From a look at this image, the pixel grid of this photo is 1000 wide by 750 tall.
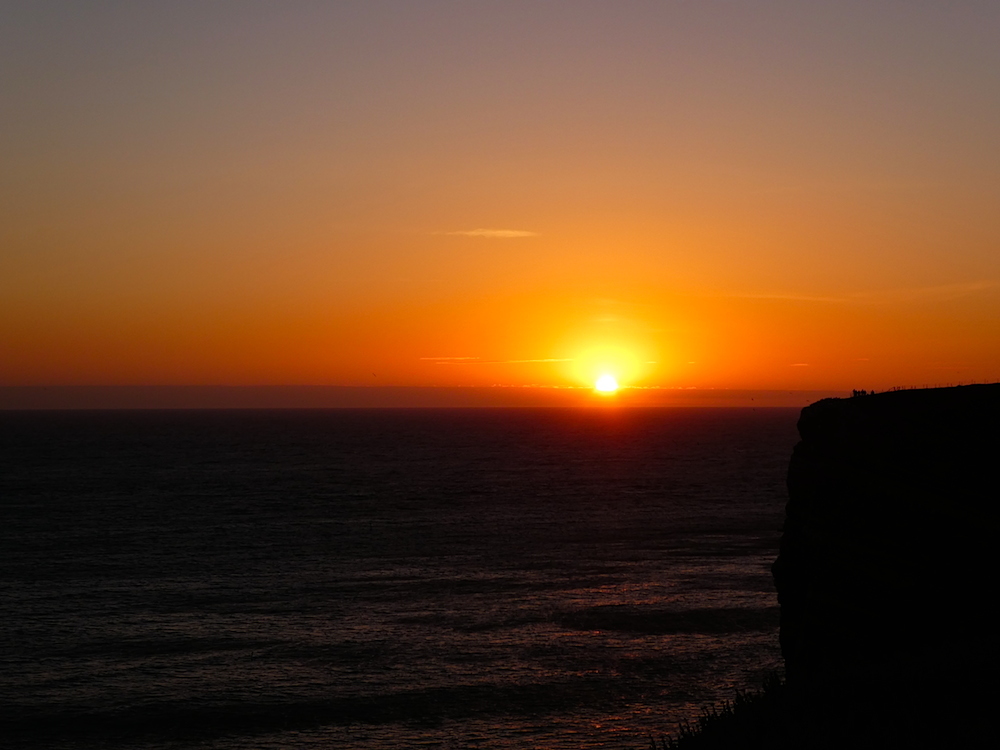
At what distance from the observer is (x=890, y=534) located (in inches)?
1021

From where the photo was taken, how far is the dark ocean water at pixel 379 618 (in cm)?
3259

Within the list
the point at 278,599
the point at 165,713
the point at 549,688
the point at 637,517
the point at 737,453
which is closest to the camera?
the point at 165,713

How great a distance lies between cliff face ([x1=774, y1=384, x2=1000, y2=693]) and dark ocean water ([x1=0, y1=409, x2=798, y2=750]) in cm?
766

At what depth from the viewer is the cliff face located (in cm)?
2441

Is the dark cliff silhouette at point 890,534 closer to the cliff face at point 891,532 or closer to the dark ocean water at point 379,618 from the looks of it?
the cliff face at point 891,532

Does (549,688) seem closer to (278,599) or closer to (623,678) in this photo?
(623,678)

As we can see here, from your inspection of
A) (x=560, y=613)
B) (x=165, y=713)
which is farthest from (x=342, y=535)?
(x=165, y=713)

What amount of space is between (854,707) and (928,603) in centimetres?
863

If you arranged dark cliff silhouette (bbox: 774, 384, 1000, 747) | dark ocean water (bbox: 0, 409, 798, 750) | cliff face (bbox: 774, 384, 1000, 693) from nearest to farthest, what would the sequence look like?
dark cliff silhouette (bbox: 774, 384, 1000, 747)
cliff face (bbox: 774, 384, 1000, 693)
dark ocean water (bbox: 0, 409, 798, 750)

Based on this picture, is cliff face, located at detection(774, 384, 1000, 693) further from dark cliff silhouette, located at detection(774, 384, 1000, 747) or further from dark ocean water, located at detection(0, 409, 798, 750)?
dark ocean water, located at detection(0, 409, 798, 750)

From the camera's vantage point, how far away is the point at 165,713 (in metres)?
33.1

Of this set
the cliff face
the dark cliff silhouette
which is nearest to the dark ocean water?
the cliff face

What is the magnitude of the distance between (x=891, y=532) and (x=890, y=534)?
0.06 m

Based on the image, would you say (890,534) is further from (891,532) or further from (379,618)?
(379,618)
